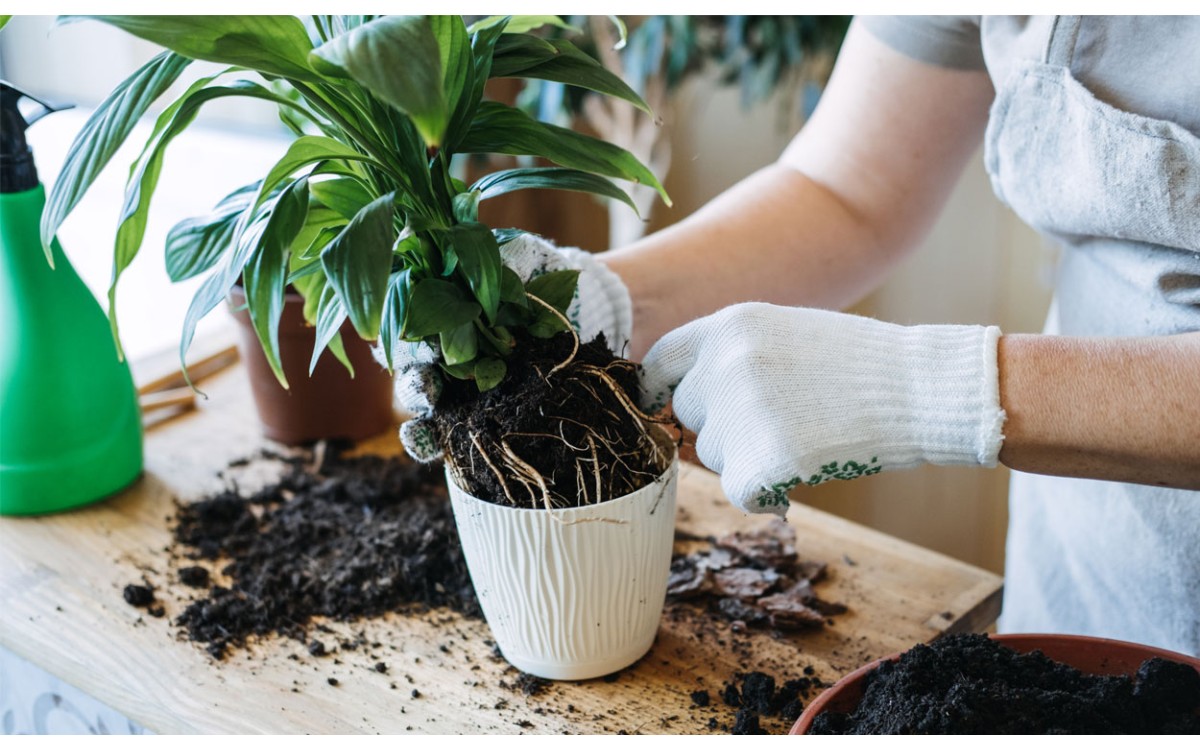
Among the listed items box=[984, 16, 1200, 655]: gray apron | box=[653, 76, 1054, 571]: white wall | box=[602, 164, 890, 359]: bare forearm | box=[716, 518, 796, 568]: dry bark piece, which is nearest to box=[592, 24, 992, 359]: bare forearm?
box=[602, 164, 890, 359]: bare forearm

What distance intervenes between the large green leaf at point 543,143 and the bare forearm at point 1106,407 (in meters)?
0.31

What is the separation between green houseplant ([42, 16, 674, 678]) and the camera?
707 millimetres

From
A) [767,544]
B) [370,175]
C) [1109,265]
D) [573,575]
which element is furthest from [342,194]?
[1109,265]

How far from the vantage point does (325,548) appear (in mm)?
1107

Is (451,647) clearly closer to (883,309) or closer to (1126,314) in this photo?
(1126,314)

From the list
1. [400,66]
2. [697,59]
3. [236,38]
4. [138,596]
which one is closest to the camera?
[400,66]

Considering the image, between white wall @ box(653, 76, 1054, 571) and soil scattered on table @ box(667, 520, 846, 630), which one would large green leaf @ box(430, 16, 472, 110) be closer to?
soil scattered on table @ box(667, 520, 846, 630)

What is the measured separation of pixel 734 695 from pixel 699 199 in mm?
2098

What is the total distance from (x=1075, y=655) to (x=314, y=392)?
91 centimetres

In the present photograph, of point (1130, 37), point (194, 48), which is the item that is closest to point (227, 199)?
point (194, 48)

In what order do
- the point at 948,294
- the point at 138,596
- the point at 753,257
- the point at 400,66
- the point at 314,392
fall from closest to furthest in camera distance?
the point at 400,66 < the point at 138,596 < the point at 753,257 < the point at 314,392 < the point at 948,294

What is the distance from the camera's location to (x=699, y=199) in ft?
9.25

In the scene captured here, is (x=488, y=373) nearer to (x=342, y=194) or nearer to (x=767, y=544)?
(x=342, y=194)

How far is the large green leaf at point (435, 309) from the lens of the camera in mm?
767
